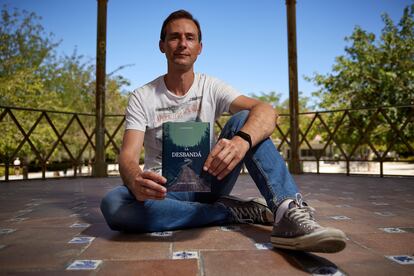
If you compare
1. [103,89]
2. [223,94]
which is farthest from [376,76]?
[223,94]

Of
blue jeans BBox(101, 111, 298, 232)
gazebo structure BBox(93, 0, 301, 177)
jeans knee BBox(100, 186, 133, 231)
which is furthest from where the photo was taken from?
gazebo structure BBox(93, 0, 301, 177)

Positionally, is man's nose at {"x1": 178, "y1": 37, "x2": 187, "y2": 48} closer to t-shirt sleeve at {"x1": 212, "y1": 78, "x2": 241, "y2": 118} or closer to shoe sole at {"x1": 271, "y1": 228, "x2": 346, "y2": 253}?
t-shirt sleeve at {"x1": 212, "y1": 78, "x2": 241, "y2": 118}

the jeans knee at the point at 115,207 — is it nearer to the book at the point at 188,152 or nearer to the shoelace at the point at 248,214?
→ the book at the point at 188,152

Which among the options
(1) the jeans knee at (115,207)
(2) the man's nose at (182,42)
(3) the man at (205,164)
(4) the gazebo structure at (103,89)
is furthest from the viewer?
(4) the gazebo structure at (103,89)

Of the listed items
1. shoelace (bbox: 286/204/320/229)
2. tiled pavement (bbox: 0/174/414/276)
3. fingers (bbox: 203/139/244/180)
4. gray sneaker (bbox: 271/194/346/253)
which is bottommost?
tiled pavement (bbox: 0/174/414/276)

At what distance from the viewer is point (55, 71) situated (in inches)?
571

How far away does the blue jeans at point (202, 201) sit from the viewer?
1.29m

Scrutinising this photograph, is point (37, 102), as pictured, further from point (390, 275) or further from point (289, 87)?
point (390, 275)

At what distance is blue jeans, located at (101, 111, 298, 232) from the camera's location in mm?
1286

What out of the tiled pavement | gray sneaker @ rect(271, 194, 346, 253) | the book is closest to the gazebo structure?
the tiled pavement

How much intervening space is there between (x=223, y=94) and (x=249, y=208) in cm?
62

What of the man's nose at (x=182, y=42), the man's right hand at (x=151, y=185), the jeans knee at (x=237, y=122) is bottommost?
the man's right hand at (x=151, y=185)

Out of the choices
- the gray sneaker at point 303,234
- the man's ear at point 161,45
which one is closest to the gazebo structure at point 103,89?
the man's ear at point 161,45

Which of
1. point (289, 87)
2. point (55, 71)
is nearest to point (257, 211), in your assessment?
point (289, 87)
